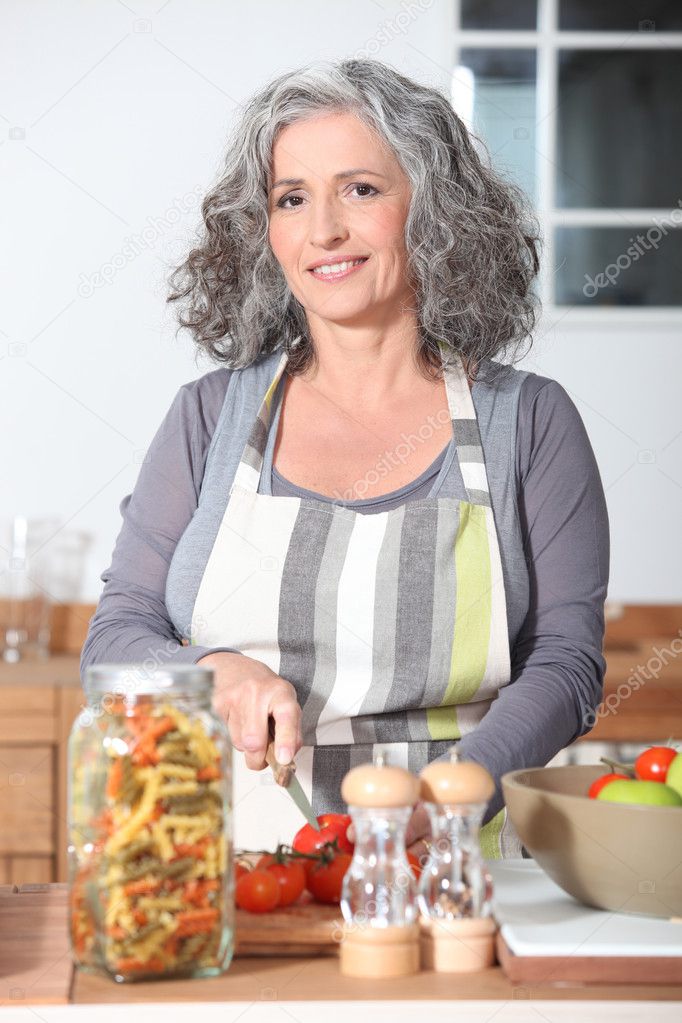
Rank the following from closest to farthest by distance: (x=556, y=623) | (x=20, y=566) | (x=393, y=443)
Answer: (x=556, y=623), (x=393, y=443), (x=20, y=566)

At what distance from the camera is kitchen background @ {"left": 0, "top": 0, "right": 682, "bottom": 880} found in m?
2.89

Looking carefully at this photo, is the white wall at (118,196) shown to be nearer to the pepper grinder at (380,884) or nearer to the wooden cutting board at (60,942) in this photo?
the wooden cutting board at (60,942)

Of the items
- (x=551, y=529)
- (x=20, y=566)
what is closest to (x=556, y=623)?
(x=551, y=529)

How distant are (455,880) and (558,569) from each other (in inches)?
22.8

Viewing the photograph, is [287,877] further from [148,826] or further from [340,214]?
[340,214]

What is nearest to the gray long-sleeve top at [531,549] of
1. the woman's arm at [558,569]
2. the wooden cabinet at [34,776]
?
the woman's arm at [558,569]

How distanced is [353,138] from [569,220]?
1.68 m

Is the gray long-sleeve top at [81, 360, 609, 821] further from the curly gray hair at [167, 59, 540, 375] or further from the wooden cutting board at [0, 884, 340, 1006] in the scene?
the wooden cutting board at [0, 884, 340, 1006]

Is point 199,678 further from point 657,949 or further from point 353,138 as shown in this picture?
point 353,138

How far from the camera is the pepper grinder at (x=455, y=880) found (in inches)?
30.3

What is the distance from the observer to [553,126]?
2.91 m

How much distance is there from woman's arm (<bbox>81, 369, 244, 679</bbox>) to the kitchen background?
4.93ft

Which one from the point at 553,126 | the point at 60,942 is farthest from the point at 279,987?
the point at 553,126

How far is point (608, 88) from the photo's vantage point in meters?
2.92
